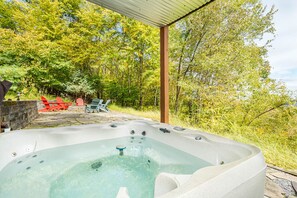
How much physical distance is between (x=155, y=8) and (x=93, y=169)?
2116 millimetres

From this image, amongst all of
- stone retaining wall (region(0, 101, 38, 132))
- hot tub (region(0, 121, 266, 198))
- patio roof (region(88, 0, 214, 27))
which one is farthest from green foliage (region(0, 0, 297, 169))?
stone retaining wall (region(0, 101, 38, 132))

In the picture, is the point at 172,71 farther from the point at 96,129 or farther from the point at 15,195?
the point at 15,195

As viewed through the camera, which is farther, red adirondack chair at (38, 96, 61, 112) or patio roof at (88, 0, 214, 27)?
red adirondack chair at (38, 96, 61, 112)

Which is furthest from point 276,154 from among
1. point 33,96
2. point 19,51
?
point 19,51

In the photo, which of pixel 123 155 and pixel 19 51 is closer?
pixel 123 155

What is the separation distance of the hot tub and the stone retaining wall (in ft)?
2.34

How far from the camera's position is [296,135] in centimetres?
267

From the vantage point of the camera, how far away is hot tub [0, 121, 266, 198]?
832mm

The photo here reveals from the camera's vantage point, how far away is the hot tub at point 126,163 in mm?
832

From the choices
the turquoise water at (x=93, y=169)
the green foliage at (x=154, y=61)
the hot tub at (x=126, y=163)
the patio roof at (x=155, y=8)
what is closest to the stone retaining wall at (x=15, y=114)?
the hot tub at (x=126, y=163)

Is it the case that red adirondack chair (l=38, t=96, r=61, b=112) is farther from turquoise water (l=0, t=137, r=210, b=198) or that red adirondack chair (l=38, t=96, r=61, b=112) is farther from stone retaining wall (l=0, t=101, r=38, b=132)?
turquoise water (l=0, t=137, r=210, b=198)

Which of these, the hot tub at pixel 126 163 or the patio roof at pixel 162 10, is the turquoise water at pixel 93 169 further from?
the patio roof at pixel 162 10

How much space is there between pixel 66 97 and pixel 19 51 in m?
2.63

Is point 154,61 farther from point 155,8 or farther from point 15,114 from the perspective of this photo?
point 15,114
